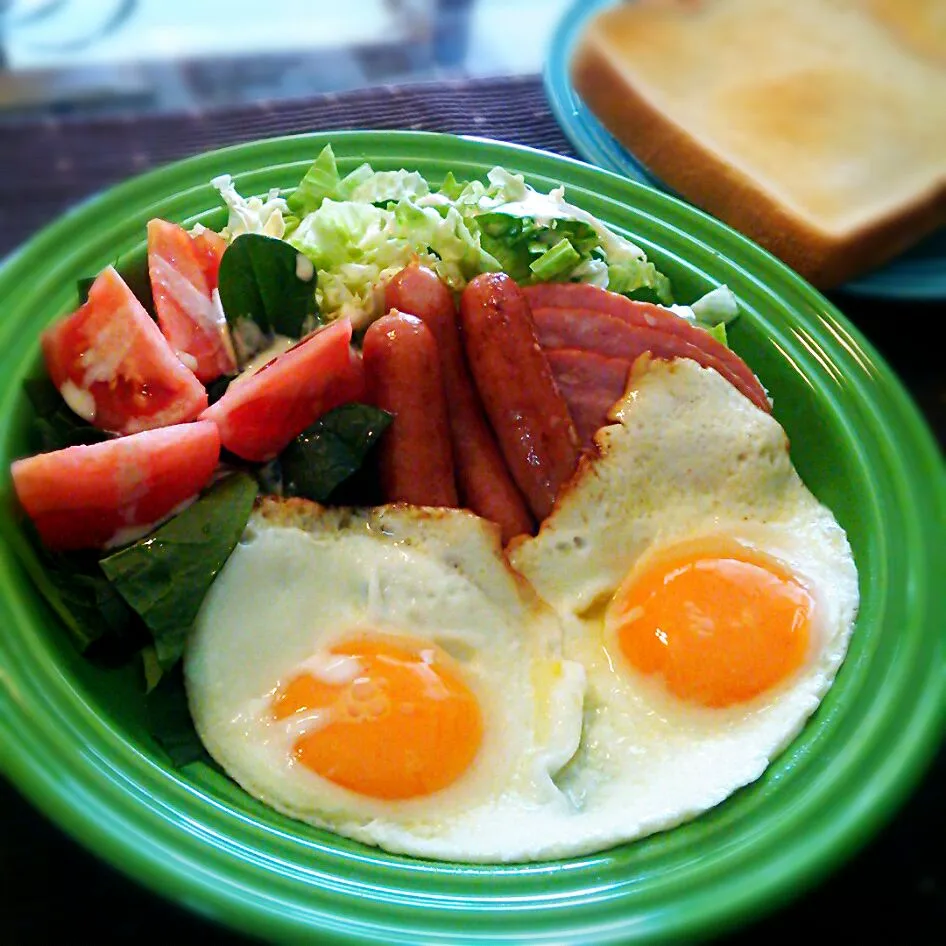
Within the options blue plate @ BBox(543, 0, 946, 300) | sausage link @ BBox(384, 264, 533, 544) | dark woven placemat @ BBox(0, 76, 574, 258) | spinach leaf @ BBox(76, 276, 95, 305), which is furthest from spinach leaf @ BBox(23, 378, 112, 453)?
blue plate @ BBox(543, 0, 946, 300)

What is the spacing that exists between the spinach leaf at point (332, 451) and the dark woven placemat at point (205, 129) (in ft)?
4.03

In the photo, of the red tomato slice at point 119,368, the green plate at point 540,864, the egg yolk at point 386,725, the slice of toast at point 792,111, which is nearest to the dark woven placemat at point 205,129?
the slice of toast at point 792,111

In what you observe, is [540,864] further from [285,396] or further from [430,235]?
[430,235]

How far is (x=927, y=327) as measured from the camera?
239cm

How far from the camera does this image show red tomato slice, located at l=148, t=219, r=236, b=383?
1643mm

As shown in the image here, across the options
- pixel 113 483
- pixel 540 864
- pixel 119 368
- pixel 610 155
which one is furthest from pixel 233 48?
pixel 540 864

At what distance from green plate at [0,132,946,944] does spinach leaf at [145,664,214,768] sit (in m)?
0.02

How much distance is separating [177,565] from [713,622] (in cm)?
88

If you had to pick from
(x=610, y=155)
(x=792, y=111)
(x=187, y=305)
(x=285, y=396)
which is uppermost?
(x=187, y=305)

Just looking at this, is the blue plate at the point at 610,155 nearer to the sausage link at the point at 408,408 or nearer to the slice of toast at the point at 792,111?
the slice of toast at the point at 792,111

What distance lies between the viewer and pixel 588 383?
1747 mm

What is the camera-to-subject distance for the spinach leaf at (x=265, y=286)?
1.68m

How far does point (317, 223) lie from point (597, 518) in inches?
31.6

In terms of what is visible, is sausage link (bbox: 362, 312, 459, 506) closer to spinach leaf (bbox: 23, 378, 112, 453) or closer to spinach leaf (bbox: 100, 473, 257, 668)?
spinach leaf (bbox: 100, 473, 257, 668)
